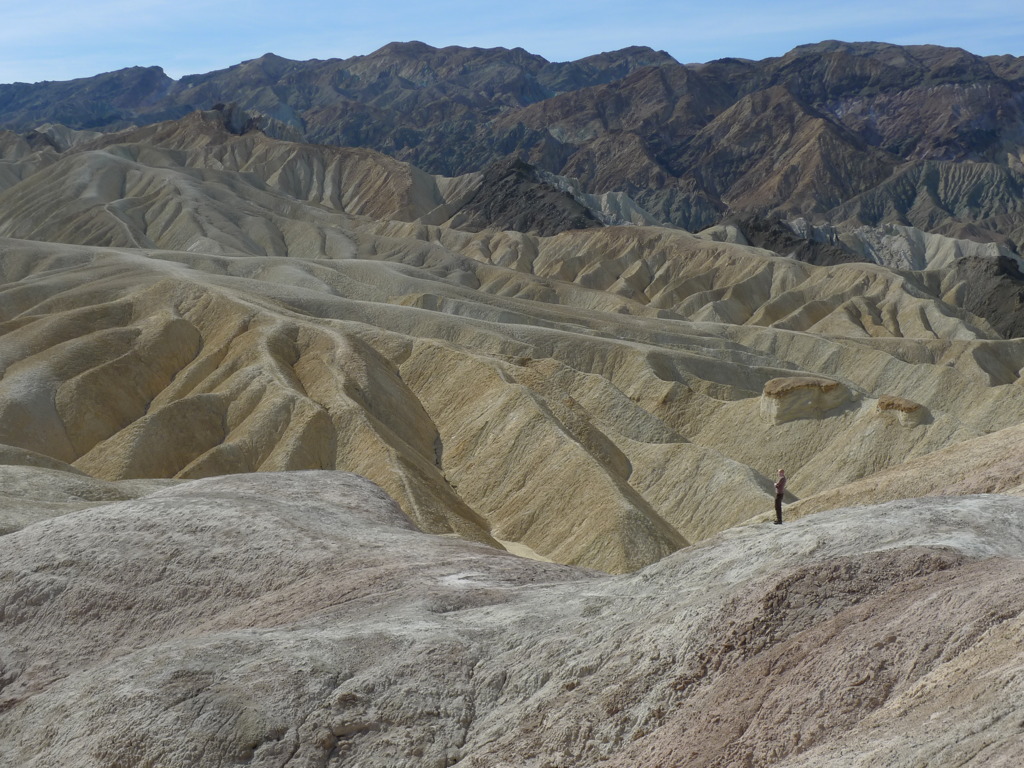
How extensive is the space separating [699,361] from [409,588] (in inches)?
2184

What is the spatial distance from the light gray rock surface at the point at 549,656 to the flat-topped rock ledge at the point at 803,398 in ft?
128

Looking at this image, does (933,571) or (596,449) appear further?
(596,449)

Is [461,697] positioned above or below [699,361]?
above

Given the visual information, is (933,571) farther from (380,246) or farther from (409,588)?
(380,246)

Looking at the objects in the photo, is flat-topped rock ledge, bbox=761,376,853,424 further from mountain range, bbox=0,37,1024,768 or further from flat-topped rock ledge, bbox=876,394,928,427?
flat-topped rock ledge, bbox=876,394,928,427

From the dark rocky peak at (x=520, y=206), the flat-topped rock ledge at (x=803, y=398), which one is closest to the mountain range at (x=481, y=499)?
the flat-topped rock ledge at (x=803, y=398)

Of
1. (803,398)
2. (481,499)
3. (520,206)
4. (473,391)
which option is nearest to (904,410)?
(803,398)

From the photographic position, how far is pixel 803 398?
187 feet

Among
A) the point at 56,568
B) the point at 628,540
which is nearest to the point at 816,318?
the point at 628,540

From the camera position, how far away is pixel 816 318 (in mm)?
121562

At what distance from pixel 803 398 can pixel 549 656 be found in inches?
1780

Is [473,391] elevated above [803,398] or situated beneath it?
elevated above

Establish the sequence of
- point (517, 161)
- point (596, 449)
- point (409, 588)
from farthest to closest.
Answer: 1. point (517, 161)
2. point (596, 449)
3. point (409, 588)

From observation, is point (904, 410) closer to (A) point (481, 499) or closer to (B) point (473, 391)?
(A) point (481, 499)
